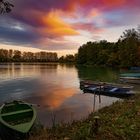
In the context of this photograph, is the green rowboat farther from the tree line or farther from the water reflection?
the tree line

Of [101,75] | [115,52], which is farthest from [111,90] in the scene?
[115,52]

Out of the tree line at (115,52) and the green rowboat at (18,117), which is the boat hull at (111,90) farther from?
the tree line at (115,52)

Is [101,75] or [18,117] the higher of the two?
[18,117]

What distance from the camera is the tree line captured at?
91.5 m

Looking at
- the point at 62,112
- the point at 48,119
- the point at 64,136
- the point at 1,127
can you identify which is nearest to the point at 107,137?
the point at 64,136

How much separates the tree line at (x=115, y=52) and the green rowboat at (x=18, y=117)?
7626 centimetres

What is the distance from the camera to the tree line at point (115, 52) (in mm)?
91500

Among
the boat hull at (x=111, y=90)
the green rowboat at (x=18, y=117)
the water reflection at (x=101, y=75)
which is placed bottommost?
the water reflection at (x=101, y=75)

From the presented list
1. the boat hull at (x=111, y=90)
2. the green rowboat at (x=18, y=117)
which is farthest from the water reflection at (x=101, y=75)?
the green rowboat at (x=18, y=117)

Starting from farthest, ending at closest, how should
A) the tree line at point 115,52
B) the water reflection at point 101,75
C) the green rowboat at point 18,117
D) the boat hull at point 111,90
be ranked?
the tree line at point 115,52
the water reflection at point 101,75
the boat hull at point 111,90
the green rowboat at point 18,117

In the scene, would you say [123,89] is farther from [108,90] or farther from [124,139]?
[124,139]

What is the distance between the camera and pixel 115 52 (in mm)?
119625

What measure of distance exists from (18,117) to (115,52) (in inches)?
4237

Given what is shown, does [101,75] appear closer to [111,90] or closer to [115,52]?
[111,90]
